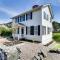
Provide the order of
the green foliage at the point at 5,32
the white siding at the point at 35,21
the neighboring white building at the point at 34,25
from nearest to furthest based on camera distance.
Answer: the neighboring white building at the point at 34,25
the white siding at the point at 35,21
the green foliage at the point at 5,32

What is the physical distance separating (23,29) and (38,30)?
19.5ft

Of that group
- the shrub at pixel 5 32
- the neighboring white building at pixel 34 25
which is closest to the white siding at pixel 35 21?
the neighboring white building at pixel 34 25

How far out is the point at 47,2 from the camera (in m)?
27.8

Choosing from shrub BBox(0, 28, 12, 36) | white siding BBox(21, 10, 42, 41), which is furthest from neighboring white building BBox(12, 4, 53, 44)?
shrub BBox(0, 28, 12, 36)

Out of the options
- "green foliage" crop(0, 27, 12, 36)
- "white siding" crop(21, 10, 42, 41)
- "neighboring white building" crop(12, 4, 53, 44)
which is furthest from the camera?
"green foliage" crop(0, 27, 12, 36)

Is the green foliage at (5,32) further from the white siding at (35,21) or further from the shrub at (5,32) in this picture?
the white siding at (35,21)

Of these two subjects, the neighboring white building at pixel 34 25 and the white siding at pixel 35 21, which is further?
the white siding at pixel 35 21

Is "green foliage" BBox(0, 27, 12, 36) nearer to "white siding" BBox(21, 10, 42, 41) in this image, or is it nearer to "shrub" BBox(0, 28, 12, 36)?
"shrub" BBox(0, 28, 12, 36)

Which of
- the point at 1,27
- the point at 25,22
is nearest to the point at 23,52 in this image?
the point at 25,22

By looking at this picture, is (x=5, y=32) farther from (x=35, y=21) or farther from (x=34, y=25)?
(x=35, y=21)

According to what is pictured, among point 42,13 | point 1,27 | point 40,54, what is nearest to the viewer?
point 40,54

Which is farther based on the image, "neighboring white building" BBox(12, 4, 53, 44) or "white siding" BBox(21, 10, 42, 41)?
"white siding" BBox(21, 10, 42, 41)

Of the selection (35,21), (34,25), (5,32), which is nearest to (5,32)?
(5,32)

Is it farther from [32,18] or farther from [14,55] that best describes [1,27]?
[14,55]
